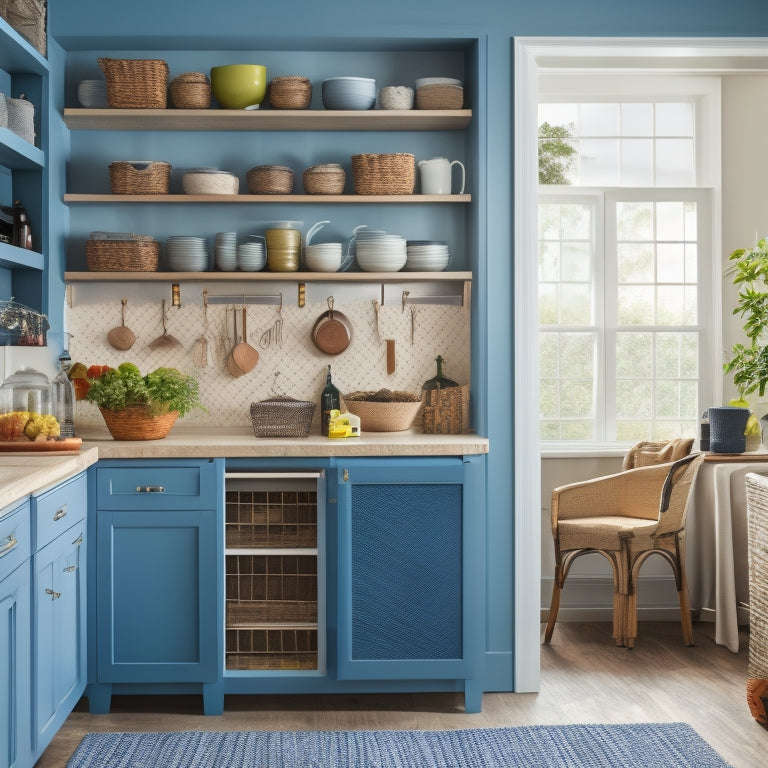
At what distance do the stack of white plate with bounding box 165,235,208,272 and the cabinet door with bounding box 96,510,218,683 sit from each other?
3.42 ft

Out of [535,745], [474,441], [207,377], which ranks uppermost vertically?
[207,377]

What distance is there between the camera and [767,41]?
356cm

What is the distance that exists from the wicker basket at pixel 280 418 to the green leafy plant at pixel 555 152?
6.68ft

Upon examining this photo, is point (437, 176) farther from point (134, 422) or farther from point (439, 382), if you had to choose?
point (134, 422)

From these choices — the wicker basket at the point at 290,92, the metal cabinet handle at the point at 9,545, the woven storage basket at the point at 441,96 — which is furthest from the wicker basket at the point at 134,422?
the woven storage basket at the point at 441,96

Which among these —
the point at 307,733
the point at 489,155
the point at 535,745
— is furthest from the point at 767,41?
the point at 307,733

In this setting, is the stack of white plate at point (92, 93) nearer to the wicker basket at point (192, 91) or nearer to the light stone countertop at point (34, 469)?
the wicker basket at point (192, 91)

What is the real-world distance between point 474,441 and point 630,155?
7.42ft

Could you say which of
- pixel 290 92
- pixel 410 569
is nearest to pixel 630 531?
pixel 410 569

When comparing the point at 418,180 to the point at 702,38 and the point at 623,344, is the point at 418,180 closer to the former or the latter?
the point at 702,38

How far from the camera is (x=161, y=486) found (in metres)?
3.29

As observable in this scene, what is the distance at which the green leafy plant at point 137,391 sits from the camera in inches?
133

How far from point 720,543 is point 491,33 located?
2.44m

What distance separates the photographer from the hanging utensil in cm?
391
